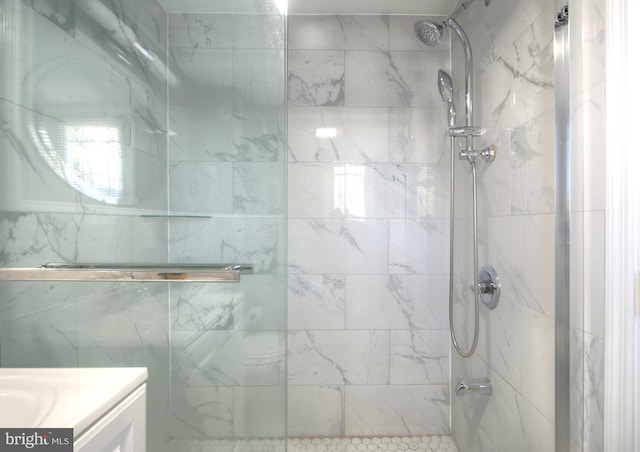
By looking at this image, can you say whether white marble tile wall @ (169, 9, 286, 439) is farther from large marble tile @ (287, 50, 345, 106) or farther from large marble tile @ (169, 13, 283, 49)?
large marble tile @ (287, 50, 345, 106)

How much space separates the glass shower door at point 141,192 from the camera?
77cm

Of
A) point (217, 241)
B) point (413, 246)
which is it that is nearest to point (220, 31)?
point (217, 241)

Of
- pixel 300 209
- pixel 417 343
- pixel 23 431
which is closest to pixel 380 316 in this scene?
pixel 417 343

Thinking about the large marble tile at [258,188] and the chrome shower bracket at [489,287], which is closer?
the large marble tile at [258,188]

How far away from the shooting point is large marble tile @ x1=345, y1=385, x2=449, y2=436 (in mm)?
1629

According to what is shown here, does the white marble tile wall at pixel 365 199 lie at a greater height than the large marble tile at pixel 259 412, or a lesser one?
greater

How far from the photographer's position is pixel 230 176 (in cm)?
83

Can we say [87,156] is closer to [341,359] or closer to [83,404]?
[83,404]

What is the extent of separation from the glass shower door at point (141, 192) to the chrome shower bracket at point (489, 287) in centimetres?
93

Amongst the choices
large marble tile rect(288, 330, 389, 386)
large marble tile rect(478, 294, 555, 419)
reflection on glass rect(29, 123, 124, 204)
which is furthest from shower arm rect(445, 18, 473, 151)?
reflection on glass rect(29, 123, 124, 204)

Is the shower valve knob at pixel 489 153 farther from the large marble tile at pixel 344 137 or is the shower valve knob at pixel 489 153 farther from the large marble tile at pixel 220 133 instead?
the large marble tile at pixel 220 133

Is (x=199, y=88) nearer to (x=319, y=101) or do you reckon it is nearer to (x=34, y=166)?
(x=34, y=166)

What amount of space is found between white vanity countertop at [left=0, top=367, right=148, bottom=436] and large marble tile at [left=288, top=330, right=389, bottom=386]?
1.09 meters

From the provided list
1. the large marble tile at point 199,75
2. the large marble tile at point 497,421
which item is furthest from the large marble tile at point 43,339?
the large marble tile at point 497,421
